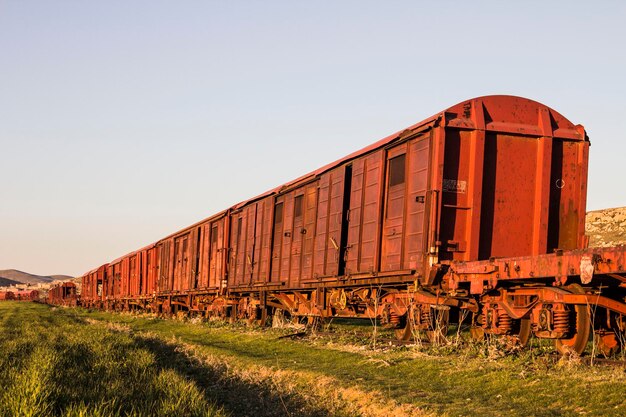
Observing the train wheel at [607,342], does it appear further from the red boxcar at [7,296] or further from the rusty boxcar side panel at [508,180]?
the red boxcar at [7,296]

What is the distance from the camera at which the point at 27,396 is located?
757 centimetres

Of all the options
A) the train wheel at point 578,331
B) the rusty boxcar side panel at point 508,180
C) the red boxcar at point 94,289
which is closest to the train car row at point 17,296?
the red boxcar at point 94,289

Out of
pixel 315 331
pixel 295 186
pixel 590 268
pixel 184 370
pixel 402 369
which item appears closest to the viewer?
pixel 590 268

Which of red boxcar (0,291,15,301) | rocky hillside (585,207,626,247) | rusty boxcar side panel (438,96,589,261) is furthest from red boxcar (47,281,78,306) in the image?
rusty boxcar side panel (438,96,589,261)

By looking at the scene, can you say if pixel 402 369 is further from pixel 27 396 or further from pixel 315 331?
pixel 315 331

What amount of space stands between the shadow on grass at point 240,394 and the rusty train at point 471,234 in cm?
351

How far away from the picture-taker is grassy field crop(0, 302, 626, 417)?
306 inches

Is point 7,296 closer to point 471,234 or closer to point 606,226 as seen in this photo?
point 606,226

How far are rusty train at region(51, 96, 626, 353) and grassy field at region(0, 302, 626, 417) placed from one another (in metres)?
0.78

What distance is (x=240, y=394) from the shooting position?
10.6 m

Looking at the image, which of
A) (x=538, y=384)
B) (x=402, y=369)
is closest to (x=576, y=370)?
(x=538, y=384)

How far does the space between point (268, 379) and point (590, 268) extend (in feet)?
15.9

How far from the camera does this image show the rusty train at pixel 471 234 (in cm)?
1055

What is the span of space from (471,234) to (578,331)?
273cm
